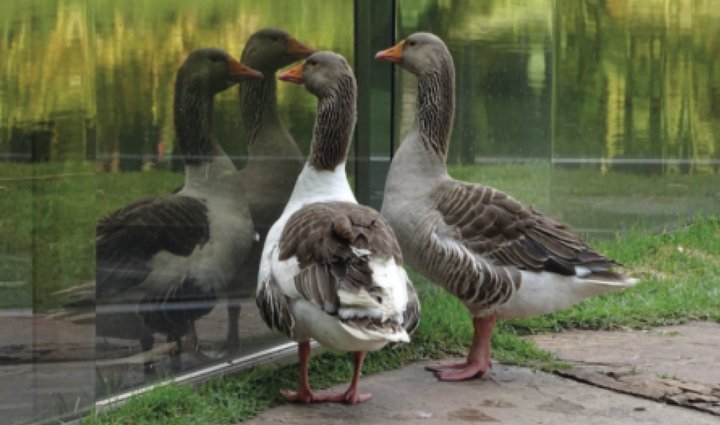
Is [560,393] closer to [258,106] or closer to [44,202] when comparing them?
[258,106]

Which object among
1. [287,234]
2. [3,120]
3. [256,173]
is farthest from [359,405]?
[3,120]

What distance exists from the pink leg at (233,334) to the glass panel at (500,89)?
2500 millimetres

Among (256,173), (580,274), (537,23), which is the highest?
(537,23)

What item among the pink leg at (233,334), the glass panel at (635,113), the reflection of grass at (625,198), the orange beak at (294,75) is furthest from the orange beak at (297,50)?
the glass panel at (635,113)

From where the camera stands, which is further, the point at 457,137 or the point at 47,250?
the point at 457,137

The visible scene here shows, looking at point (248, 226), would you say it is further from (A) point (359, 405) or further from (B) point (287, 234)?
(A) point (359, 405)

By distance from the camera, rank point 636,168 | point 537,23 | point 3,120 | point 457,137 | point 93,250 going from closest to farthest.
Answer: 1. point 3,120
2. point 93,250
3. point 457,137
4. point 537,23
5. point 636,168

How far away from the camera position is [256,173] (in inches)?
193

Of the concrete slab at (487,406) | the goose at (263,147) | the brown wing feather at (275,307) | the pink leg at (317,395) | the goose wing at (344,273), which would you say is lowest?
the concrete slab at (487,406)

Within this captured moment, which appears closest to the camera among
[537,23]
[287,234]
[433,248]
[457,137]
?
[287,234]

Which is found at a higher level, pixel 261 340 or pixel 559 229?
pixel 559 229

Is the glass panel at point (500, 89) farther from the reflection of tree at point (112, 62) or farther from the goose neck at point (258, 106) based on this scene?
the reflection of tree at point (112, 62)

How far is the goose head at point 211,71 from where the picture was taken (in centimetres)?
439

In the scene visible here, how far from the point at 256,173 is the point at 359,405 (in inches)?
55.5
